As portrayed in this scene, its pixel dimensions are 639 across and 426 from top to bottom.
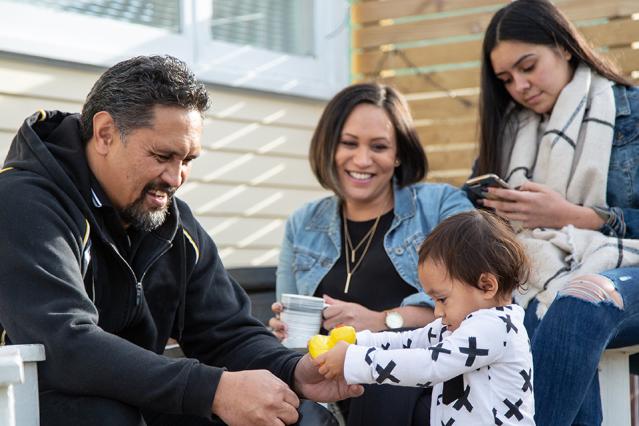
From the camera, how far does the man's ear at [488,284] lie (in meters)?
2.50

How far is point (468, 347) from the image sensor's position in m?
2.42

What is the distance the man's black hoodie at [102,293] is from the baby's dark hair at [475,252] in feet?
1.76

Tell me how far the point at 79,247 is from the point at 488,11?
334 cm

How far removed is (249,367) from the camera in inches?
111

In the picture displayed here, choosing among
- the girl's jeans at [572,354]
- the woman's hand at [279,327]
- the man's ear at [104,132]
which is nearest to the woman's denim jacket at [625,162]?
the girl's jeans at [572,354]

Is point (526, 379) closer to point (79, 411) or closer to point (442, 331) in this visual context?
point (442, 331)

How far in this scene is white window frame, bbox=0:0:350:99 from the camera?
3867 millimetres

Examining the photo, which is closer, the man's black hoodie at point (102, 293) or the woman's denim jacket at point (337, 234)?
the man's black hoodie at point (102, 293)

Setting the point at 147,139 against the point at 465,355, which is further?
the point at 147,139

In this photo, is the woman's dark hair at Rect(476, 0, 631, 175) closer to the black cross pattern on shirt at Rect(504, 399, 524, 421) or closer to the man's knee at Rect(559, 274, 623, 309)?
the man's knee at Rect(559, 274, 623, 309)

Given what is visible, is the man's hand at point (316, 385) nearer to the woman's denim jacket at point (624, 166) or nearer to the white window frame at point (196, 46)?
the woman's denim jacket at point (624, 166)

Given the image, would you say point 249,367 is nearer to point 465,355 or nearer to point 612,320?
point 465,355

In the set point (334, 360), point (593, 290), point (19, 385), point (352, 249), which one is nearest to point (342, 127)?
point (352, 249)

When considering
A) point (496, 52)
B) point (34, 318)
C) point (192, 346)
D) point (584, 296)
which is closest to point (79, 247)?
→ point (34, 318)
